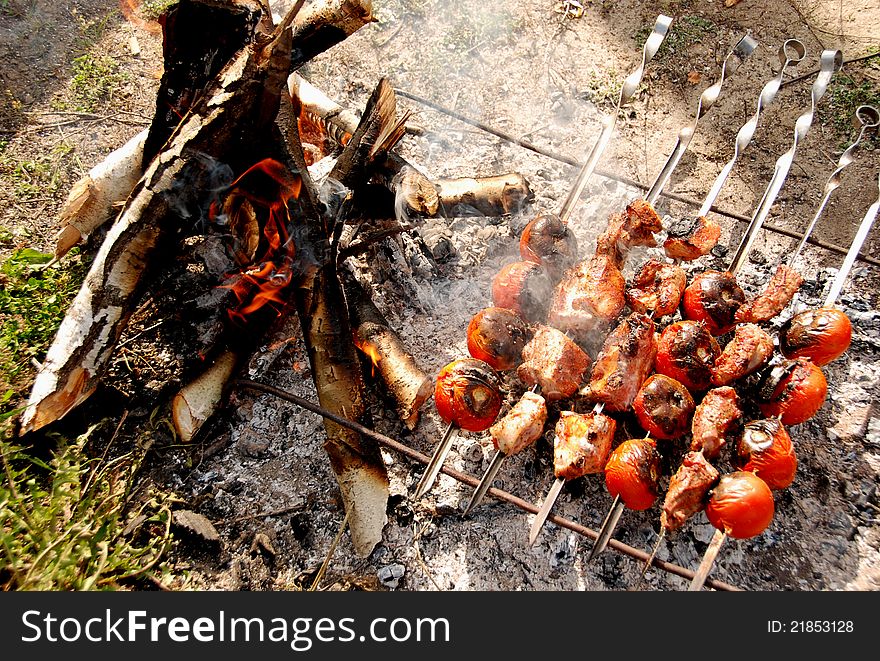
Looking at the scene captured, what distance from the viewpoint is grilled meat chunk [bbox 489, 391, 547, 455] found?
279 cm

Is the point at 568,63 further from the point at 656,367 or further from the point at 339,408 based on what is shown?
the point at 339,408

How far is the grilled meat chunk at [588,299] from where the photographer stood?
10.1 feet

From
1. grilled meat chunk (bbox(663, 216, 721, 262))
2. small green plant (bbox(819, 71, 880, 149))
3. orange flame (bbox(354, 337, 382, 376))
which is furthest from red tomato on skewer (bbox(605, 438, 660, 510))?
small green plant (bbox(819, 71, 880, 149))

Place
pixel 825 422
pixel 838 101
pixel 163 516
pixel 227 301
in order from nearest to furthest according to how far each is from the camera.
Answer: pixel 163 516, pixel 825 422, pixel 227 301, pixel 838 101

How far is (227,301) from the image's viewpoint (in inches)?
141

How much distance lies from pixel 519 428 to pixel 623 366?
649mm

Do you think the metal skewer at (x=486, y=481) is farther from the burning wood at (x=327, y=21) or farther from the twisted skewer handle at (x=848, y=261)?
the burning wood at (x=327, y=21)

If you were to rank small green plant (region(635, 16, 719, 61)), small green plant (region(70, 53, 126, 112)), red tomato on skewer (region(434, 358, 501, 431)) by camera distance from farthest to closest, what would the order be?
small green plant (region(635, 16, 719, 61))
small green plant (region(70, 53, 126, 112))
red tomato on skewer (region(434, 358, 501, 431))

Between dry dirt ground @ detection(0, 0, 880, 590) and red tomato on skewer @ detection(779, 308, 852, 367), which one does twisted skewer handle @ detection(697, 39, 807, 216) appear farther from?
red tomato on skewer @ detection(779, 308, 852, 367)

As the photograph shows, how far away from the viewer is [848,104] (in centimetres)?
453

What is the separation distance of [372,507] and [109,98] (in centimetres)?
441

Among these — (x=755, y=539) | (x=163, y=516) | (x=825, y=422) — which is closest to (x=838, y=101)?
(x=825, y=422)

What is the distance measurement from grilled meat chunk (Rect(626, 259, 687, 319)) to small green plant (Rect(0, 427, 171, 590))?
3.01 meters

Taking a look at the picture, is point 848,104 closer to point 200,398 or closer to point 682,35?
point 682,35
